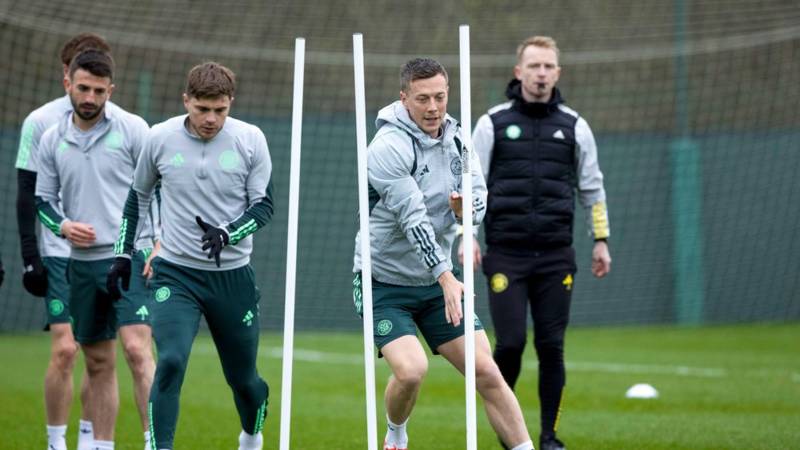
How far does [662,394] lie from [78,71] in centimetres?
586

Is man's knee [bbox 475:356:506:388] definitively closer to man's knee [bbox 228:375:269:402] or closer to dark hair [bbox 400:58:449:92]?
man's knee [bbox 228:375:269:402]

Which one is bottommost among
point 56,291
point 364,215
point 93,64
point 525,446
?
point 525,446

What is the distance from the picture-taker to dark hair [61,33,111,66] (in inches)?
311

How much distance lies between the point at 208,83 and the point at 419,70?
1.01 meters

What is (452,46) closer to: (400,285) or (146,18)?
(146,18)

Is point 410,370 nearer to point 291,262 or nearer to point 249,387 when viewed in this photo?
point 291,262

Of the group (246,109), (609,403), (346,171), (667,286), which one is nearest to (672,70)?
(667,286)

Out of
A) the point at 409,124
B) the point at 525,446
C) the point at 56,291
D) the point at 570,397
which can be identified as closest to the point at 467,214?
the point at 409,124

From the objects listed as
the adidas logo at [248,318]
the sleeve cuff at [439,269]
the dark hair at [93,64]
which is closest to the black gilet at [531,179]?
the sleeve cuff at [439,269]

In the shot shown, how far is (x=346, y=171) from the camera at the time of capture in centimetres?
1734

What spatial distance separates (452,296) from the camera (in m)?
6.00

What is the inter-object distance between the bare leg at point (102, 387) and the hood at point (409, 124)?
2332 millimetres

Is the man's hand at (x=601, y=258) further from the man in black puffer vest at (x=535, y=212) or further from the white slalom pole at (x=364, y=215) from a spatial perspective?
the white slalom pole at (x=364, y=215)

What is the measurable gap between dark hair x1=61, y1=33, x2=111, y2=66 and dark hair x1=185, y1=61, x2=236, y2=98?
1741 millimetres
